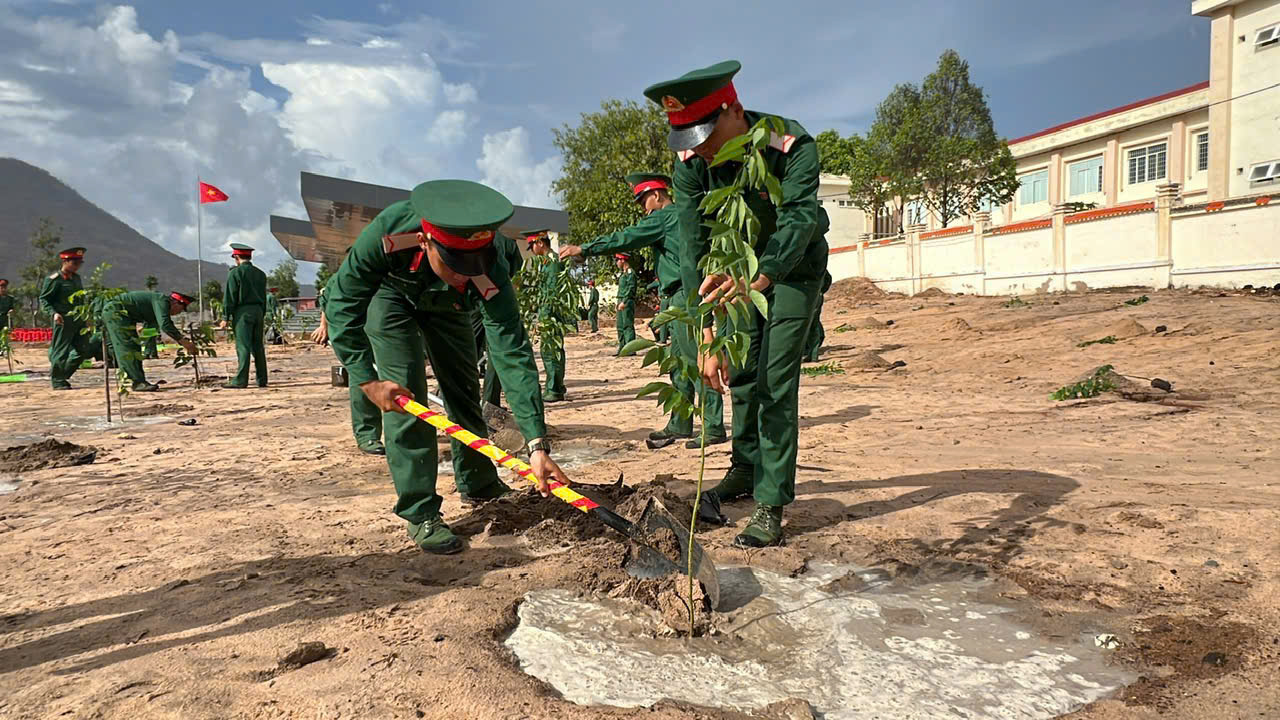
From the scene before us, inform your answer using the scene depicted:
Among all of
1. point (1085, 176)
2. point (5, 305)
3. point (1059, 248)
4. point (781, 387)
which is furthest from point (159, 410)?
point (1085, 176)

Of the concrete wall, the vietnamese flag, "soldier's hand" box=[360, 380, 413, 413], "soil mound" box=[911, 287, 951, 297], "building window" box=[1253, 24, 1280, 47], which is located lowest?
"soldier's hand" box=[360, 380, 413, 413]

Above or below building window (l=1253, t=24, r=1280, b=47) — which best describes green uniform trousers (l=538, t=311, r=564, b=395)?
below

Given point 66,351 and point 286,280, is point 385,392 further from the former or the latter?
point 286,280

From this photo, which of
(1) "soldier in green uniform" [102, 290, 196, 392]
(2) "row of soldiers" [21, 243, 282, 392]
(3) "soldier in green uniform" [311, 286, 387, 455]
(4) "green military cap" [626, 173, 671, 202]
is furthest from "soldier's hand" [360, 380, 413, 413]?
(2) "row of soldiers" [21, 243, 282, 392]

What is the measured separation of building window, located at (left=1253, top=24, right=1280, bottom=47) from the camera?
902 inches

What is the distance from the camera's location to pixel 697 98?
3146mm

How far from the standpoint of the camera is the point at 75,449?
243 inches

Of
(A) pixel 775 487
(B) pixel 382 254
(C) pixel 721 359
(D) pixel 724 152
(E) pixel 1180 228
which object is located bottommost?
(A) pixel 775 487

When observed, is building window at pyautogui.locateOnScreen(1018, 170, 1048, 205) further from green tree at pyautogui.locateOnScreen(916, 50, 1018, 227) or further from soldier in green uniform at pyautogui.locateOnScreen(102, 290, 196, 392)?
soldier in green uniform at pyautogui.locateOnScreen(102, 290, 196, 392)

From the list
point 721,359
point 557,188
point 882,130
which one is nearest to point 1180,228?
point 882,130

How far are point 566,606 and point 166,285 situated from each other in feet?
665

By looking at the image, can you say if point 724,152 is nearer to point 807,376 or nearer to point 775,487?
point 775,487

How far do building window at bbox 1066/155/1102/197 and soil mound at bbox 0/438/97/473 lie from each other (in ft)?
121

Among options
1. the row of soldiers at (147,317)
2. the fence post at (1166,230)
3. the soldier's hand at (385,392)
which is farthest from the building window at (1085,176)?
the soldier's hand at (385,392)
